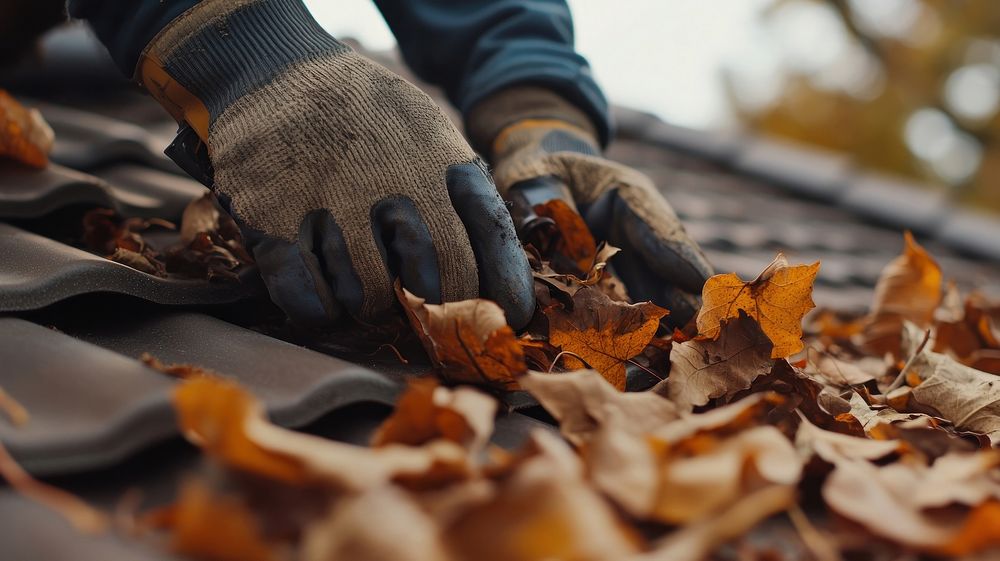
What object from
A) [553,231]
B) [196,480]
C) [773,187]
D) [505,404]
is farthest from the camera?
[773,187]

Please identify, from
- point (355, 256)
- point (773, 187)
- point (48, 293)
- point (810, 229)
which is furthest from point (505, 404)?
point (773, 187)

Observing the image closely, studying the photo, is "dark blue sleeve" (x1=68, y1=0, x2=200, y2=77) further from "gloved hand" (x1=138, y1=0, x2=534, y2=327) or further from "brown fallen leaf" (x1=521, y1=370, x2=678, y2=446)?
"brown fallen leaf" (x1=521, y1=370, x2=678, y2=446)

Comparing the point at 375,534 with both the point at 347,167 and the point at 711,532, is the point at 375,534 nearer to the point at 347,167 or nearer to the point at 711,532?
the point at 711,532

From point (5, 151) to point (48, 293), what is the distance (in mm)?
707

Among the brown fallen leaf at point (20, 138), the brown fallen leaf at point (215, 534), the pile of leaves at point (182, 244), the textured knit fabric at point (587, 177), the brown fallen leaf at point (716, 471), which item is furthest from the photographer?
the brown fallen leaf at point (20, 138)

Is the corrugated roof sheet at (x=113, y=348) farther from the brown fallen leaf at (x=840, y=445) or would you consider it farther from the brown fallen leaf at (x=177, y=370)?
the brown fallen leaf at (x=840, y=445)

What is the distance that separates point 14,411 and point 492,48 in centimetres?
154

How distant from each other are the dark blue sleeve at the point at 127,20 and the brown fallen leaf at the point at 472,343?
0.64m

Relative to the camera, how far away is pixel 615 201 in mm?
1478

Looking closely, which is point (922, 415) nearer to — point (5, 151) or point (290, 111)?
point (290, 111)

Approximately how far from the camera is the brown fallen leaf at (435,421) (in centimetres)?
80

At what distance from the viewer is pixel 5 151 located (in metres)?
1.63

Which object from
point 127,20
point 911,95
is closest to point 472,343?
point 127,20

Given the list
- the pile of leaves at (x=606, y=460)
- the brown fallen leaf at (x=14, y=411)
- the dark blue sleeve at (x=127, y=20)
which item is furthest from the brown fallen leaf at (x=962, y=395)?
the dark blue sleeve at (x=127, y=20)
